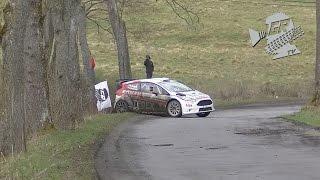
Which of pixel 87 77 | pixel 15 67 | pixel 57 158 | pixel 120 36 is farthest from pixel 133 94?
pixel 57 158

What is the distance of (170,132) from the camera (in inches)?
805

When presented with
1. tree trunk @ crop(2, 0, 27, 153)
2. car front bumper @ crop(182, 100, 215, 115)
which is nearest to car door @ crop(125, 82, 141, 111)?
car front bumper @ crop(182, 100, 215, 115)

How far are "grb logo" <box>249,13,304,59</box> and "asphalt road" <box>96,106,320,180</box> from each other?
34.0 metres

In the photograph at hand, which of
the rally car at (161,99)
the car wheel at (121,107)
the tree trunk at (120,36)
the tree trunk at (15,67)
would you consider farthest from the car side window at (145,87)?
the tree trunk at (15,67)

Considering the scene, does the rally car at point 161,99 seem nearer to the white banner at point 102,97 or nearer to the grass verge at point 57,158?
the white banner at point 102,97

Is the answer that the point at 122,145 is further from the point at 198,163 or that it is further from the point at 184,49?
the point at 184,49

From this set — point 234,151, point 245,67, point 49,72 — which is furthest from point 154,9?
point 234,151

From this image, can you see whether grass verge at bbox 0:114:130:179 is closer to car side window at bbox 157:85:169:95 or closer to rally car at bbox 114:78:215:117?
rally car at bbox 114:78:215:117

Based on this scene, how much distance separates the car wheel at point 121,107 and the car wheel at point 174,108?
205 cm

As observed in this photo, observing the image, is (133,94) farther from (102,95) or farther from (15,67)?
(15,67)

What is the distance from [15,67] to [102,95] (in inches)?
697

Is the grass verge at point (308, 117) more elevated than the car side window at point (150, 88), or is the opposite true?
the car side window at point (150, 88)

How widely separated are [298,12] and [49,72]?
4939 cm

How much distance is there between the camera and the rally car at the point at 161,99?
29266 millimetres
